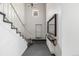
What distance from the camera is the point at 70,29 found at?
2688 mm

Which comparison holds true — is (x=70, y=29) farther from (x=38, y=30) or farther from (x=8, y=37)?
(x=38, y=30)

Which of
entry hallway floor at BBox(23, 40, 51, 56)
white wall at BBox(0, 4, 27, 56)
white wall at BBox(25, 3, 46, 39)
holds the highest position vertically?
white wall at BBox(25, 3, 46, 39)

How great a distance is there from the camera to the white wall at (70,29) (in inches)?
102

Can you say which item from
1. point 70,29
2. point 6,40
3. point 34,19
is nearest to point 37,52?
point 6,40

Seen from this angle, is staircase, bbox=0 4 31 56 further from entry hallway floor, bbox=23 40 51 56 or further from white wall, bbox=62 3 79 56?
white wall, bbox=62 3 79 56

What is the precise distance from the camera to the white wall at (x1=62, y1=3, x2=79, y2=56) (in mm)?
2588

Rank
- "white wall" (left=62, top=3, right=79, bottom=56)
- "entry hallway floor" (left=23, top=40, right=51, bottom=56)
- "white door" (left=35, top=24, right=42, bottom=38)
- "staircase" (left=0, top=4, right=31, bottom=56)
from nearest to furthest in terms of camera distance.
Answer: "white wall" (left=62, top=3, right=79, bottom=56)
"staircase" (left=0, top=4, right=31, bottom=56)
"entry hallway floor" (left=23, top=40, right=51, bottom=56)
"white door" (left=35, top=24, right=42, bottom=38)

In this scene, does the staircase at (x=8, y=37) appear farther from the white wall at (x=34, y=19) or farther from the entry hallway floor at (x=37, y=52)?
the white wall at (x=34, y=19)

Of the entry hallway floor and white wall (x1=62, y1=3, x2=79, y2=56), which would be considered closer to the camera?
white wall (x1=62, y1=3, x2=79, y2=56)

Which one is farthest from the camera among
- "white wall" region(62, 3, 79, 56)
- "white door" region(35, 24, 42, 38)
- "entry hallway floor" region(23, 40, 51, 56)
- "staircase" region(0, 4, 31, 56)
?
"white door" region(35, 24, 42, 38)

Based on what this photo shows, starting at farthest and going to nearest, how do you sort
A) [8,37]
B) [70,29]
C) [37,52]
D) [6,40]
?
[37,52]
[8,37]
[6,40]
[70,29]

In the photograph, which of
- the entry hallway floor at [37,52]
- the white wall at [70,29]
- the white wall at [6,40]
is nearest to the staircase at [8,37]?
the white wall at [6,40]

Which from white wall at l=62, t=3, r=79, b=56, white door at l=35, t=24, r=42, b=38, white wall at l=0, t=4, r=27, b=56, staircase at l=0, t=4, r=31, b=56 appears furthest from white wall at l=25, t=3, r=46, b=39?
white wall at l=62, t=3, r=79, b=56

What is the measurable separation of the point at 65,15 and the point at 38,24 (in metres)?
7.71
